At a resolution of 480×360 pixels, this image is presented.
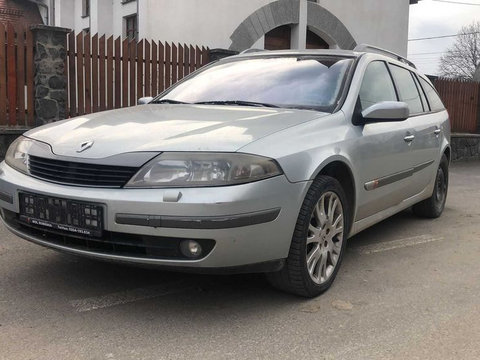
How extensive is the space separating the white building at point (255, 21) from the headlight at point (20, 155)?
11.0 meters

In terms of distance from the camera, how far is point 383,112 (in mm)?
3709

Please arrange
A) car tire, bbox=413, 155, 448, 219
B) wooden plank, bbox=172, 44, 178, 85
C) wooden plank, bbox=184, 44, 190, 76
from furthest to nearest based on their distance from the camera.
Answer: wooden plank, bbox=184, 44, 190, 76
wooden plank, bbox=172, 44, 178, 85
car tire, bbox=413, 155, 448, 219

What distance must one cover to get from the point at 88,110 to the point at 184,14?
6.60m

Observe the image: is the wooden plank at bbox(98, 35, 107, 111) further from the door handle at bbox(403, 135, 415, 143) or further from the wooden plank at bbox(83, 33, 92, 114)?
the door handle at bbox(403, 135, 415, 143)

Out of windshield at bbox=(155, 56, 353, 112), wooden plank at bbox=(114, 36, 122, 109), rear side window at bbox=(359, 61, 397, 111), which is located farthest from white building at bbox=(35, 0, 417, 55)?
rear side window at bbox=(359, 61, 397, 111)

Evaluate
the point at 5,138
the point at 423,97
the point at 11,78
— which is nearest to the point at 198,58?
the point at 11,78

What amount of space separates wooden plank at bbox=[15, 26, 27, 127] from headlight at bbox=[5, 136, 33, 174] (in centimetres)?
471

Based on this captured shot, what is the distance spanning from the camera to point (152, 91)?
9.37 meters

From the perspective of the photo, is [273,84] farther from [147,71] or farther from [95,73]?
[147,71]

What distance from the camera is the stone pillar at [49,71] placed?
7.93 m

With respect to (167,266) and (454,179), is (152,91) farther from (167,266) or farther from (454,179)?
(167,266)

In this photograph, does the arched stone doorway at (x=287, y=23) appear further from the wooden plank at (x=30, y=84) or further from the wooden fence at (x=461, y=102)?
the wooden plank at (x=30, y=84)

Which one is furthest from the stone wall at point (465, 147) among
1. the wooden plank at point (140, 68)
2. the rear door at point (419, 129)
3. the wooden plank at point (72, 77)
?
the wooden plank at point (72, 77)

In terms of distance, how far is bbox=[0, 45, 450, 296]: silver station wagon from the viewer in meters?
2.78
